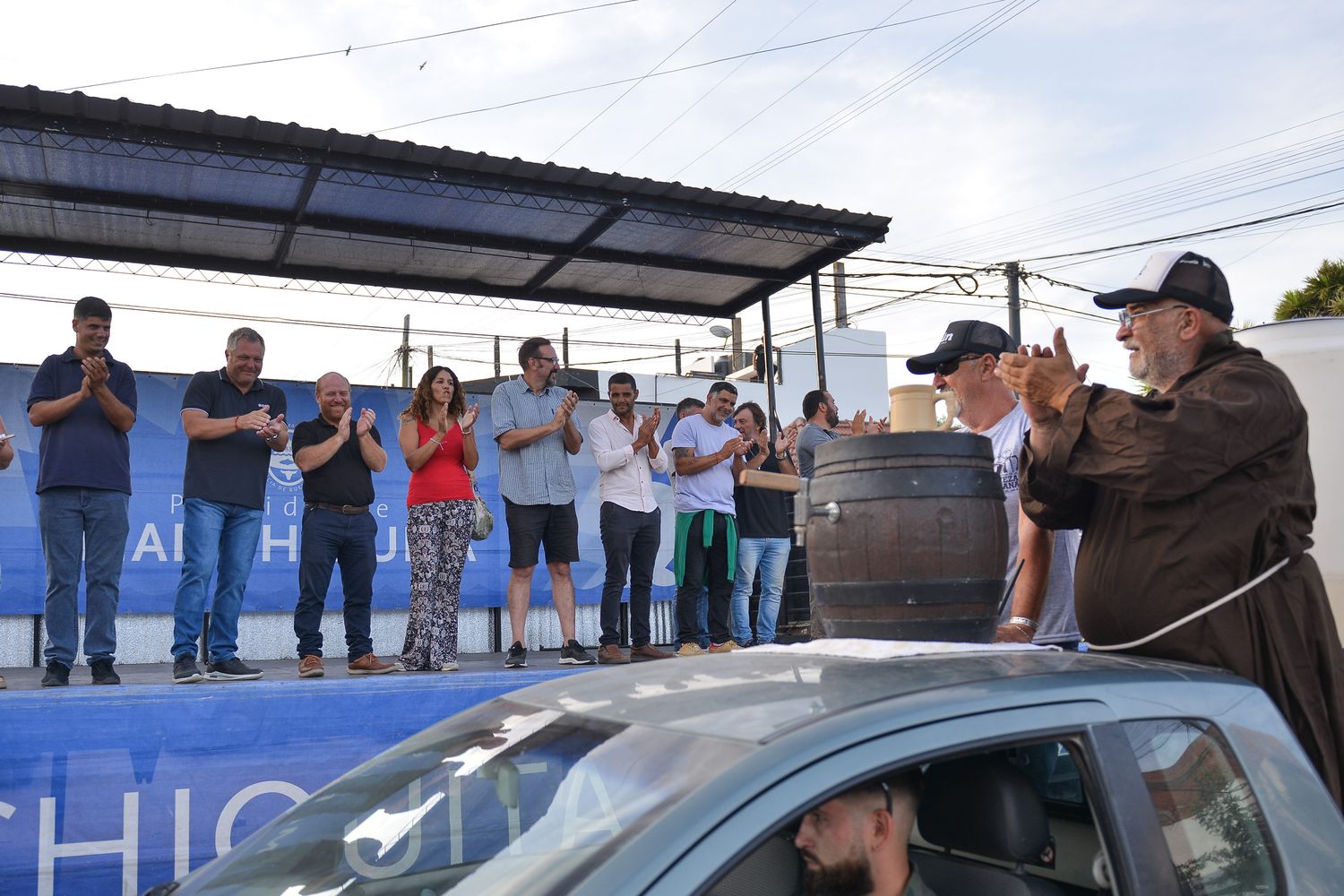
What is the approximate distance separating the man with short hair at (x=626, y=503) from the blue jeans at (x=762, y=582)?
3.01 feet

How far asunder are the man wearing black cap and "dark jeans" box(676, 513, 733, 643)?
5.34 meters

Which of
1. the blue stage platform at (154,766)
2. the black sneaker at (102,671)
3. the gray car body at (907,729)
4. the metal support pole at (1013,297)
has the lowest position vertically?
the blue stage platform at (154,766)

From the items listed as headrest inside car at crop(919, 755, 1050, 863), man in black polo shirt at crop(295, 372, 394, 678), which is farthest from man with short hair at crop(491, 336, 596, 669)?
headrest inside car at crop(919, 755, 1050, 863)

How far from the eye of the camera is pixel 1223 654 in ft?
8.61

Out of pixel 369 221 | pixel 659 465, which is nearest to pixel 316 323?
Answer: pixel 369 221

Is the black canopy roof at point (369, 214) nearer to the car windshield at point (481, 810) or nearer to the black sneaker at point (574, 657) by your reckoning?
the black sneaker at point (574, 657)

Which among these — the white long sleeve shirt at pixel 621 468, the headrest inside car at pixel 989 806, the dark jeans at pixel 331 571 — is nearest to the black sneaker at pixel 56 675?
the dark jeans at pixel 331 571

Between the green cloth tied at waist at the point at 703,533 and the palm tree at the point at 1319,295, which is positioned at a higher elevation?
the palm tree at the point at 1319,295

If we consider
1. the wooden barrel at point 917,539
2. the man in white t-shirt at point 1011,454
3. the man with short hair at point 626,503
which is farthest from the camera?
the man with short hair at point 626,503

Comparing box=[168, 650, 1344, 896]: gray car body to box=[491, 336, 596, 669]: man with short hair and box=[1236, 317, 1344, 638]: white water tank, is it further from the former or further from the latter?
box=[491, 336, 596, 669]: man with short hair

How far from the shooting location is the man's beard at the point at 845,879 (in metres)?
2.07

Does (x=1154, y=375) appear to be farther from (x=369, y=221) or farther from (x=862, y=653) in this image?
(x=369, y=221)

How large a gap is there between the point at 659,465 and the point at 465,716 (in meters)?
5.81

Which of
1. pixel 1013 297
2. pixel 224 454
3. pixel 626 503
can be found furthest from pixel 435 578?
pixel 1013 297
